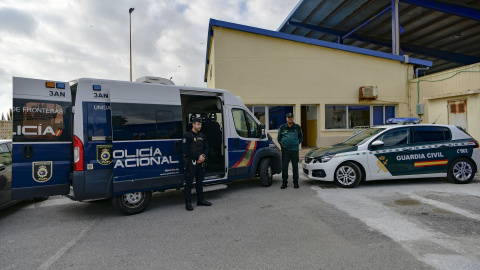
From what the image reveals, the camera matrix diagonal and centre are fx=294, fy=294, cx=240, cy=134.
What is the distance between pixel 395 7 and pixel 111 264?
18406 millimetres

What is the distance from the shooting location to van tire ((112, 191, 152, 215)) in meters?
5.09

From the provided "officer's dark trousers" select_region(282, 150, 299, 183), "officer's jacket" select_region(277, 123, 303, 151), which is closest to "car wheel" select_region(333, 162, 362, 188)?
"officer's dark trousers" select_region(282, 150, 299, 183)

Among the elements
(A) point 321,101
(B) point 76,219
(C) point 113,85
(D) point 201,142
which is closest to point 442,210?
(D) point 201,142

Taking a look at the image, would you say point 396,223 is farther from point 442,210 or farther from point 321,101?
point 321,101

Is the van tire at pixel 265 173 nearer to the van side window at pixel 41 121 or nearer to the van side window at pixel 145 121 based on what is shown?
the van side window at pixel 145 121

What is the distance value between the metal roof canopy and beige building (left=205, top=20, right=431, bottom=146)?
3.15 meters

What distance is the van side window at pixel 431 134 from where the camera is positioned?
7.20m

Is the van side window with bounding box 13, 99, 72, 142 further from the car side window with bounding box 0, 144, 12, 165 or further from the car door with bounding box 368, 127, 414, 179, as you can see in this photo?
the car door with bounding box 368, 127, 414, 179

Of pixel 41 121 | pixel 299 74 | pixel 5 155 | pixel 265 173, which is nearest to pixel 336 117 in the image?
pixel 299 74

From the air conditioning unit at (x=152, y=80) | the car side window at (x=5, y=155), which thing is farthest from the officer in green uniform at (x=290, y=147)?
the car side window at (x=5, y=155)

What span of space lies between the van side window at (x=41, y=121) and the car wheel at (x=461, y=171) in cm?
836

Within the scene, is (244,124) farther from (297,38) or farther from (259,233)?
(297,38)

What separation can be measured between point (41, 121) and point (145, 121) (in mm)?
1548

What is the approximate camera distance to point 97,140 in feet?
15.8
